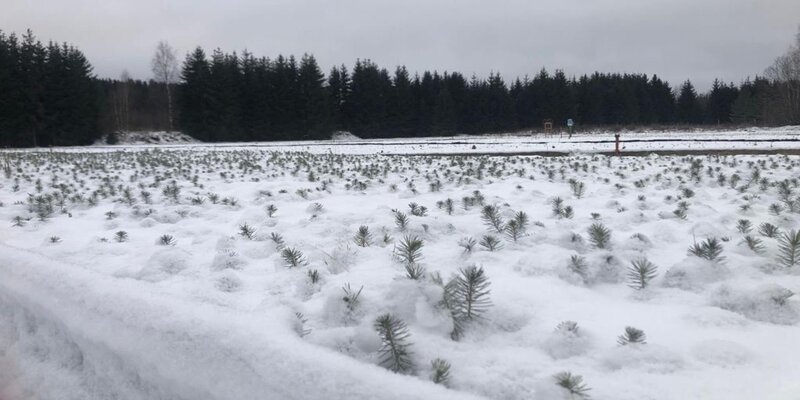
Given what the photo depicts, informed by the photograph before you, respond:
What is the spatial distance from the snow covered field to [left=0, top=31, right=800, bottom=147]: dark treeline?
145 feet

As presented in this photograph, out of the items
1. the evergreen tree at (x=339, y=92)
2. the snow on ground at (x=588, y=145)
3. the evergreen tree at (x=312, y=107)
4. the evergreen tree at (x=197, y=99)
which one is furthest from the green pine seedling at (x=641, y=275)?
the evergreen tree at (x=339, y=92)

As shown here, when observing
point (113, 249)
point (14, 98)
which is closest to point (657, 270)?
point (113, 249)

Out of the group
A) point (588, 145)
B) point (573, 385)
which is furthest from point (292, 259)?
point (588, 145)

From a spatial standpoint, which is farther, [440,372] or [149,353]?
[149,353]

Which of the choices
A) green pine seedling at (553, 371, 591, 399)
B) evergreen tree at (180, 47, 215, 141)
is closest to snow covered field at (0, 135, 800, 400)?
green pine seedling at (553, 371, 591, 399)

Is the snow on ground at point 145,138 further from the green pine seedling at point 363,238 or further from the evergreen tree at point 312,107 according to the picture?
the green pine seedling at point 363,238

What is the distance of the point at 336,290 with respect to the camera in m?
2.64

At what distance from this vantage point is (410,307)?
2406 mm

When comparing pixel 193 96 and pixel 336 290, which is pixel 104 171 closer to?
pixel 336 290

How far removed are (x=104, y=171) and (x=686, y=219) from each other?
1156 centimetres

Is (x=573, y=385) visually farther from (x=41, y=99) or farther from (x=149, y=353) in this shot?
(x=41, y=99)

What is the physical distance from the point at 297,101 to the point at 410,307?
52.9 m

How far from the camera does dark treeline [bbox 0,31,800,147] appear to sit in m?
40.1

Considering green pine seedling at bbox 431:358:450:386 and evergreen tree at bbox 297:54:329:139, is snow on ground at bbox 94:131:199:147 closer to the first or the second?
evergreen tree at bbox 297:54:329:139
